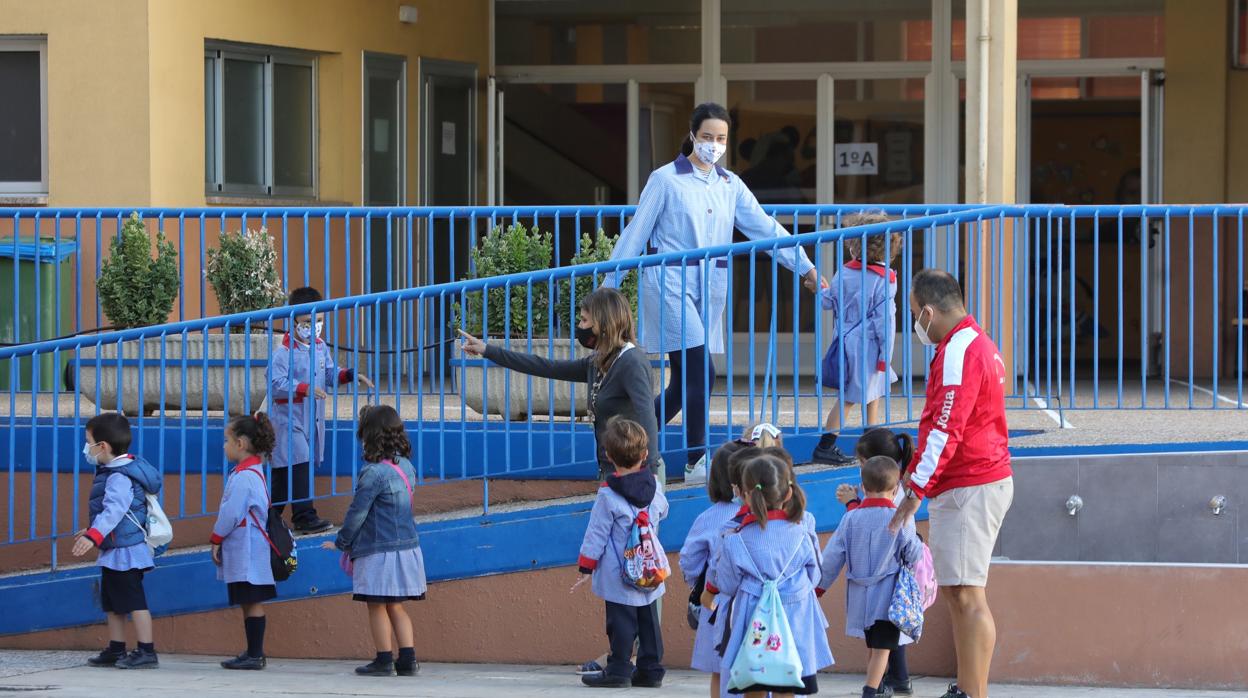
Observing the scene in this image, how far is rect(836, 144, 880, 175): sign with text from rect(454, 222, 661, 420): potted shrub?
5.19 metres

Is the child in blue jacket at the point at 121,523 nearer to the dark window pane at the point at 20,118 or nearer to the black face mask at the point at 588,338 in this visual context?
the black face mask at the point at 588,338

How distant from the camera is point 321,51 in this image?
13031mm

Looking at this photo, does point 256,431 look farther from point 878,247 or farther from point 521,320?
point 878,247

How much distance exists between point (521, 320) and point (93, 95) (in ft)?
13.5

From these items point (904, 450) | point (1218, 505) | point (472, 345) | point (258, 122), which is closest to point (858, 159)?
point (258, 122)

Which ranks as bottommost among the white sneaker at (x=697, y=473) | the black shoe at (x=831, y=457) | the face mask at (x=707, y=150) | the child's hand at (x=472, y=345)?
the white sneaker at (x=697, y=473)

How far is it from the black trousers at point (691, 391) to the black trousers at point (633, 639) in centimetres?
92

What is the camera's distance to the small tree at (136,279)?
10023 mm

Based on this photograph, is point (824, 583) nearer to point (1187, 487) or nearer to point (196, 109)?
point (1187, 487)

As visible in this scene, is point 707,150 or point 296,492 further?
point 296,492

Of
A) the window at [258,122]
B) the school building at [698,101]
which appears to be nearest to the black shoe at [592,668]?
the school building at [698,101]

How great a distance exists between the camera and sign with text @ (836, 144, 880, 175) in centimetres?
1457

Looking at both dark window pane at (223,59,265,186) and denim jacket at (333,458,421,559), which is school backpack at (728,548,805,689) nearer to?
denim jacket at (333,458,421,559)

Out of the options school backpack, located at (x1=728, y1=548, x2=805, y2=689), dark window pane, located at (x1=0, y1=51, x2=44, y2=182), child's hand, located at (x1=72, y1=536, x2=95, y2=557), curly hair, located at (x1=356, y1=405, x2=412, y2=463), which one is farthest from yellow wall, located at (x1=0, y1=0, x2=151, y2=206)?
school backpack, located at (x1=728, y1=548, x2=805, y2=689)
